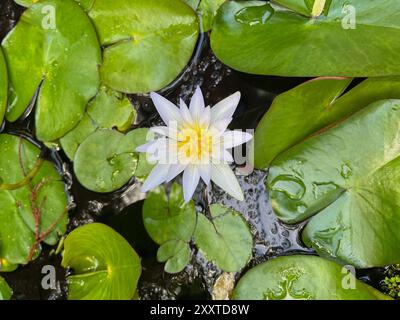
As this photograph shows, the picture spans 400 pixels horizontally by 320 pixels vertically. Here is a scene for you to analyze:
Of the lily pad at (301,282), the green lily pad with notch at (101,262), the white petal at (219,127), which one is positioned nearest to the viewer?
the white petal at (219,127)

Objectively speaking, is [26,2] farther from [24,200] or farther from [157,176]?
[157,176]

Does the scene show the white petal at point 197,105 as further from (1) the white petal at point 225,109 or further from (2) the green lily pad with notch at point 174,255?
(2) the green lily pad with notch at point 174,255

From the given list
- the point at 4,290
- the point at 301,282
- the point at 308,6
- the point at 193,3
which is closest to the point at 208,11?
the point at 193,3

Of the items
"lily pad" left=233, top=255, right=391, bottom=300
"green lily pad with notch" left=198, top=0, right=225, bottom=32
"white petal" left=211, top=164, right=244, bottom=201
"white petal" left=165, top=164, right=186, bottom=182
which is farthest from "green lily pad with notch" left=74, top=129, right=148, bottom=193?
"lily pad" left=233, top=255, right=391, bottom=300

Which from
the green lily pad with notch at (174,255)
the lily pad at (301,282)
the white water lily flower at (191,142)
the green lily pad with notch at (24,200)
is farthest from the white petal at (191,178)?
the green lily pad with notch at (24,200)

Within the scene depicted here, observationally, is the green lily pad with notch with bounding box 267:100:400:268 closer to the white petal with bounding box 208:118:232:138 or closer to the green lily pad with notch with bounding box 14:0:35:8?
the white petal with bounding box 208:118:232:138
